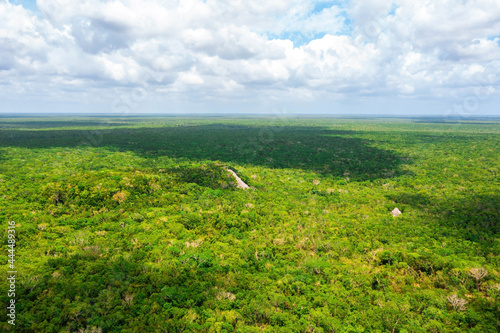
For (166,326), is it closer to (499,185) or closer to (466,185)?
(466,185)

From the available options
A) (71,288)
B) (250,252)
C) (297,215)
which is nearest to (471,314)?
(250,252)

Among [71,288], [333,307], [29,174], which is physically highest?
[29,174]

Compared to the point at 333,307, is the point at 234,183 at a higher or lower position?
higher

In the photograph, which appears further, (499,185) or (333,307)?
(499,185)

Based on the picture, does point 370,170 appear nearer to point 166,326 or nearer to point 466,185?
point 466,185

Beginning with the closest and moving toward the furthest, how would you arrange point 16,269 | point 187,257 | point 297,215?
point 16,269 < point 187,257 < point 297,215

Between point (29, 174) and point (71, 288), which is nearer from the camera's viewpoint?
point (71, 288)

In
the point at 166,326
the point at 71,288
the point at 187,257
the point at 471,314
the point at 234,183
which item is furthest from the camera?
the point at 234,183

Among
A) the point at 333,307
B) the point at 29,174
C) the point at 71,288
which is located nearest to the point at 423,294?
the point at 333,307

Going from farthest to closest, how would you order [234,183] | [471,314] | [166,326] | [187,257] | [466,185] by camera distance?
1. [466,185]
2. [234,183]
3. [187,257]
4. [471,314]
5. [166,326]
